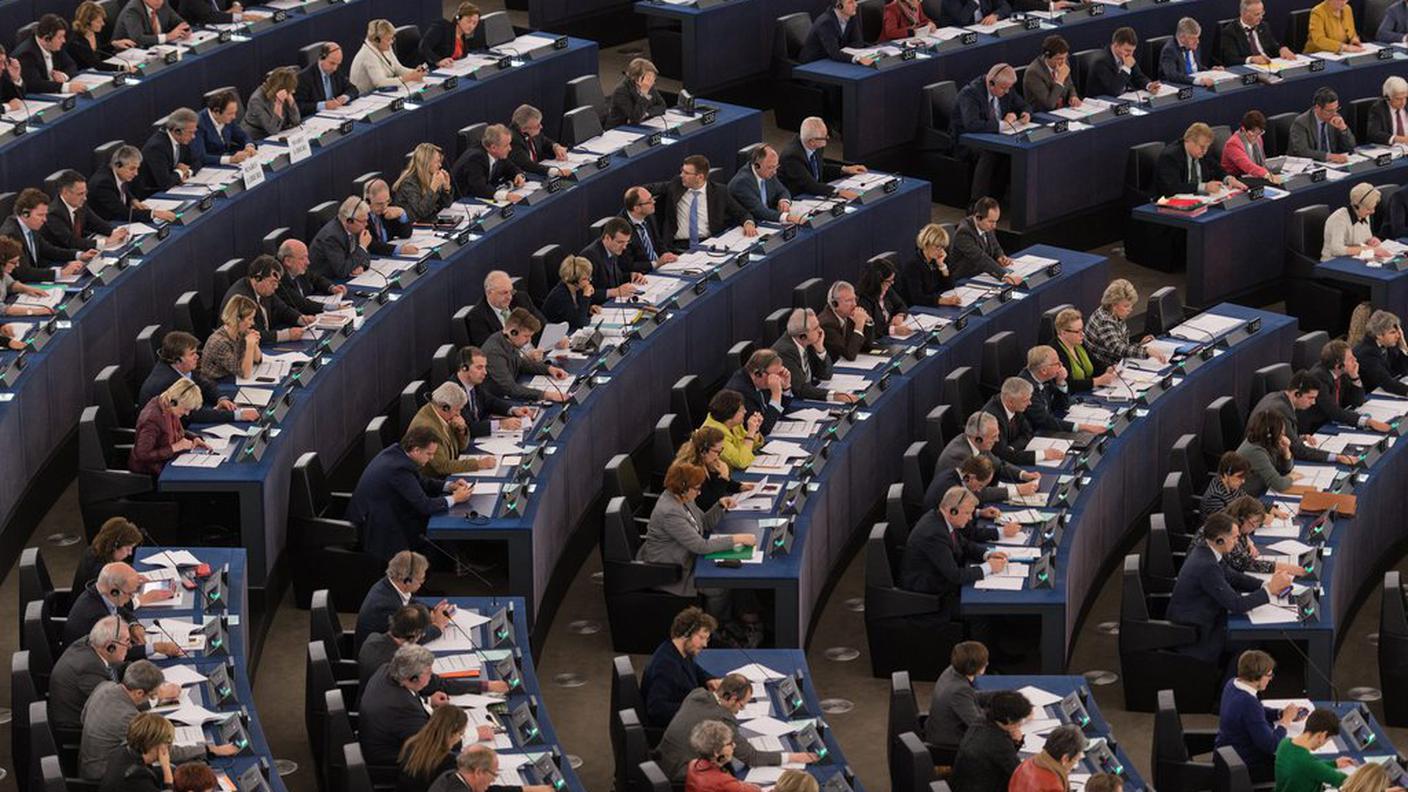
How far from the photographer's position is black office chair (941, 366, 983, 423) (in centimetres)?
1402

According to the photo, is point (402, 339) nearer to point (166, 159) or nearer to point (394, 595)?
point (166, 159)

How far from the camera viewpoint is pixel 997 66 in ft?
56.7

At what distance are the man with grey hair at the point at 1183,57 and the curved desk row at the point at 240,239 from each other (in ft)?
10.8

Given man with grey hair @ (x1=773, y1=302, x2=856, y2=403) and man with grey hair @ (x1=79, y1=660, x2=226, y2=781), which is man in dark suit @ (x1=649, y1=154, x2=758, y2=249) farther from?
man with grey hair @ (x1=79, y1=660, x2=226, y2=781)

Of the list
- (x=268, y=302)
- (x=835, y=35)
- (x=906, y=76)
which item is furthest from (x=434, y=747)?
(x=835, y=35)

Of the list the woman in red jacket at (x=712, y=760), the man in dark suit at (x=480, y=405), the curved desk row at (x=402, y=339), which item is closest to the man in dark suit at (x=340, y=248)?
the curved desk row at (x=402, y=339)

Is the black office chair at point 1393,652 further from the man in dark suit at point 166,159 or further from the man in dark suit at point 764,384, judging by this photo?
the man in dark suit at point 166,159

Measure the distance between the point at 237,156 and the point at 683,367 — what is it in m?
3.23

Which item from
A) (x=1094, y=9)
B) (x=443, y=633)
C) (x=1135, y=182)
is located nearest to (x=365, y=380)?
(x=443, y=633)

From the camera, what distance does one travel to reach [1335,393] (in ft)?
46.6

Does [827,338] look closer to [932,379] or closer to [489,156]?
[932,379]

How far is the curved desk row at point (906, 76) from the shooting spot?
18000mm

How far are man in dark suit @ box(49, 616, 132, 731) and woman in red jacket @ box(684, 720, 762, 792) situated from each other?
2.42m

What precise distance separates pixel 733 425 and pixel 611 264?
2.37m
